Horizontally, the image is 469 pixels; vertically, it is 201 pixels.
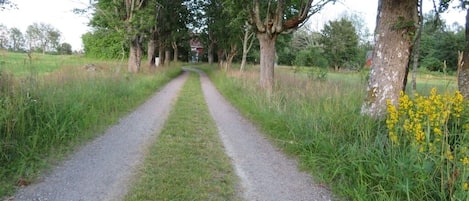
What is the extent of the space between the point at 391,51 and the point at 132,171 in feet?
16.7

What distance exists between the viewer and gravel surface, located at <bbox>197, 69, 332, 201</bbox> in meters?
4.43

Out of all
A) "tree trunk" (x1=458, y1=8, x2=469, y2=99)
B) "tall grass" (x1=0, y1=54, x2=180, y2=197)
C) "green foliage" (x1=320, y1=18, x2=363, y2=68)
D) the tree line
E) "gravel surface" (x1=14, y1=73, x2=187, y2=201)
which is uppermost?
"green foliage" (x1=320, y1=18, x2=363, y2=68)

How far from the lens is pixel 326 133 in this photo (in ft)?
20.2

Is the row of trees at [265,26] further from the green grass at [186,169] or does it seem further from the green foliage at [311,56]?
the green foliage at [311,56]

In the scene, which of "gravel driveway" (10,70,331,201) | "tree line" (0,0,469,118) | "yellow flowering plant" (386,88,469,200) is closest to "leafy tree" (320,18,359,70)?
"tree line" (0,0,469,118)

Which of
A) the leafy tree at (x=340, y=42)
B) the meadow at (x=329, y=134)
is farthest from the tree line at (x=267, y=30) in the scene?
the leafy tree at (x=340, y=42)

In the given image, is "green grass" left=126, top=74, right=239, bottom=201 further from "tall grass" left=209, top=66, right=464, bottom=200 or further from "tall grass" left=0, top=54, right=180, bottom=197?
"tall grass" left=0, top=54, right=180, bottom=197

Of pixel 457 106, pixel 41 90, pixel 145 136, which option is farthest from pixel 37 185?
pixel 457 106

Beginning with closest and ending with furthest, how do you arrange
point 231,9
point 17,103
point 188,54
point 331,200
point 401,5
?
point 331,200 → point 17,103 → point 401,5 → point 231,9 → point 188,54

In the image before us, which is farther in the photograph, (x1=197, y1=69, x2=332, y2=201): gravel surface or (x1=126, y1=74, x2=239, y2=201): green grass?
(x1=197, y1=69, x2=332, y2=201): gravel surface

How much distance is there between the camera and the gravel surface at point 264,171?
14.5ft

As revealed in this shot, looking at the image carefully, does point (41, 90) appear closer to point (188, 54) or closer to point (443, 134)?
Result: point (443, 134)

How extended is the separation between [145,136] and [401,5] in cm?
573

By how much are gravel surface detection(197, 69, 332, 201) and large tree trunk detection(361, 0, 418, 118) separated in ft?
6.96
